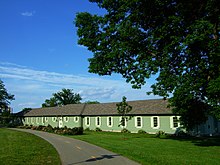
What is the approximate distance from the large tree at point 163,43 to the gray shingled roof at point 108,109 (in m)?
18.7

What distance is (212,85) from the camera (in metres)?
17.3

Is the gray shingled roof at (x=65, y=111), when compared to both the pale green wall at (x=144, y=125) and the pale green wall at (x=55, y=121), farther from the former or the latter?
the pale green wall at (x=144, y=125)

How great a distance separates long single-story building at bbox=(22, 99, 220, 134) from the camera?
1480 inches

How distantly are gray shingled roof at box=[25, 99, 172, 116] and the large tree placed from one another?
1870 centimetres

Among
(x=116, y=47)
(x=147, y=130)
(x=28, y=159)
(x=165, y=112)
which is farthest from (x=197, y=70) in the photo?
(x=147, y=130)

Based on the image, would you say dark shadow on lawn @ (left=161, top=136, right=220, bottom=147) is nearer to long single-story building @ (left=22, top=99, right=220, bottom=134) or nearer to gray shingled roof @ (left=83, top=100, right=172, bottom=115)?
long single-story building @ (left=22, top=99, right=220, bottom=134)

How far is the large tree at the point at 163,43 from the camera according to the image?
17.9 meters

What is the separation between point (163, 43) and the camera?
809 inches

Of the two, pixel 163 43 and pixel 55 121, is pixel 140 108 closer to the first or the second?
pixel 163 43

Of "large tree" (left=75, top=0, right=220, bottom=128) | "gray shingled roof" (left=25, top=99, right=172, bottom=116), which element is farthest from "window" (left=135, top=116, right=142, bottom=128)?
"large tree" (left=75, top=0, right=220, bottom=128)

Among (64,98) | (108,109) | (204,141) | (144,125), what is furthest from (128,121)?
(64,98)

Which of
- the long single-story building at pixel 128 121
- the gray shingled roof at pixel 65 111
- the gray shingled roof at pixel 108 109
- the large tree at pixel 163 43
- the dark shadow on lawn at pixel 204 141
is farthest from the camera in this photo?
the gray shingled roof at pixel 65 111

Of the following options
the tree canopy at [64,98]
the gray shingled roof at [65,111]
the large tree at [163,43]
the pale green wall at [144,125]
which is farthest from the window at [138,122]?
the tree canopy at [64,98]

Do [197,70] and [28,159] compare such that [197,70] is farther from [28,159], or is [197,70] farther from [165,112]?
[165,112]
